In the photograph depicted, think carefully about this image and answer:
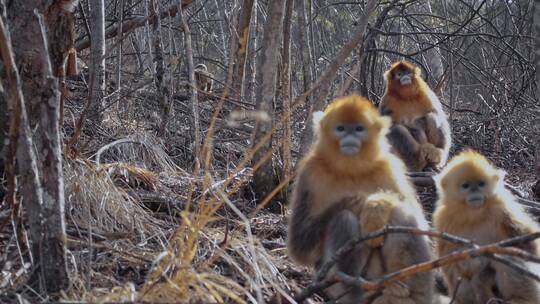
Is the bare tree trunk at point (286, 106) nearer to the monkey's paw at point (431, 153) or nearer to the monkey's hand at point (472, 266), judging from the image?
the monkey's hand at point (472, 266)

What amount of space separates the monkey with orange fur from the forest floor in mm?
795

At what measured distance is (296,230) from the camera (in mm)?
3277

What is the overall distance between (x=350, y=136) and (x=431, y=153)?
121 inches

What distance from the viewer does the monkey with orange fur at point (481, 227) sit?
323 centimetres

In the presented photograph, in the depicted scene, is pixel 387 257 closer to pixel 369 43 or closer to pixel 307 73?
pixel 307 73

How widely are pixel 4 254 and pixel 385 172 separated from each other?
169cm

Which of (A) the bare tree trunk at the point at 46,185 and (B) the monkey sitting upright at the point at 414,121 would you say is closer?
(A) the bare tree trunk at the point at 46,185

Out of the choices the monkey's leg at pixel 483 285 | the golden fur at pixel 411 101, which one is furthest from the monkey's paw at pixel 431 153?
the monkey's leg at pixel 483 285

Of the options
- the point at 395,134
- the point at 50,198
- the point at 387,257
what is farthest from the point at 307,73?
the point at 50,198

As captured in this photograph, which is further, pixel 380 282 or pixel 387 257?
pixel 387 257

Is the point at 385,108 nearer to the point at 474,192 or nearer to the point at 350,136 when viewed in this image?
the point at 474,192

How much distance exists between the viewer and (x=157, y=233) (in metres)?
3.60

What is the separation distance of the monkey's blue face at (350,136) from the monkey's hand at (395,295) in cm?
61

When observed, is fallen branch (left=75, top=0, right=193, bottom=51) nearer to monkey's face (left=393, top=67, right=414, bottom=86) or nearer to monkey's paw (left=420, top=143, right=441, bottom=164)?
monkey's face (left=393, top=67, right=414, bottom=86)
